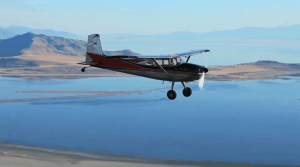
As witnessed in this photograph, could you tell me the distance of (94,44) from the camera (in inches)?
1699

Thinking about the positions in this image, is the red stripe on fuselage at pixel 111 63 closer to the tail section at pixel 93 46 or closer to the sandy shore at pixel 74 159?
the tail section at pixel 93 46

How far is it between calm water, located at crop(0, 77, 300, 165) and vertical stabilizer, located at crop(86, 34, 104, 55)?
57.1 ft

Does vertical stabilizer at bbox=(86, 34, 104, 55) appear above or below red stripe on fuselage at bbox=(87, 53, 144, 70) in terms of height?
above

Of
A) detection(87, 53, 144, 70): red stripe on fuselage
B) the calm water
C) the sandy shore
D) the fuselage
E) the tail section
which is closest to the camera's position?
the fuselage

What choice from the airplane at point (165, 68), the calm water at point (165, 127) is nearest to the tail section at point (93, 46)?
the airplane at point (165, 68)

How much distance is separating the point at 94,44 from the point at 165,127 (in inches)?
1205

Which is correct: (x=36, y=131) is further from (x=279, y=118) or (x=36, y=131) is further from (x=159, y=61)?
(x=279, y=118)

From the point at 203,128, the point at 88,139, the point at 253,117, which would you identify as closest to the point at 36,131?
the point at 88,139

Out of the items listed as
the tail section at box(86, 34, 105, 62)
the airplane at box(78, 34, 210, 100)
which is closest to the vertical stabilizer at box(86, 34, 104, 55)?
the tail section at box(86, 34, 105, 62)

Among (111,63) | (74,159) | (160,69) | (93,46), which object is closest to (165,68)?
(160,69)

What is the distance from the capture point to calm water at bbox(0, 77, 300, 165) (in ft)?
175

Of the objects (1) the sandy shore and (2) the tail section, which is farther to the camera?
(1) the sandy shore

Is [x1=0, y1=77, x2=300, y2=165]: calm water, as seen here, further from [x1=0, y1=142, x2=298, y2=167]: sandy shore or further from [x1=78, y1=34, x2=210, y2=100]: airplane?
[x1=78, y1=34, x2=210, y2=100]: airplane

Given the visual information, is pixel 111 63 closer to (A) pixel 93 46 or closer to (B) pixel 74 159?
(A) pixel 93 46
